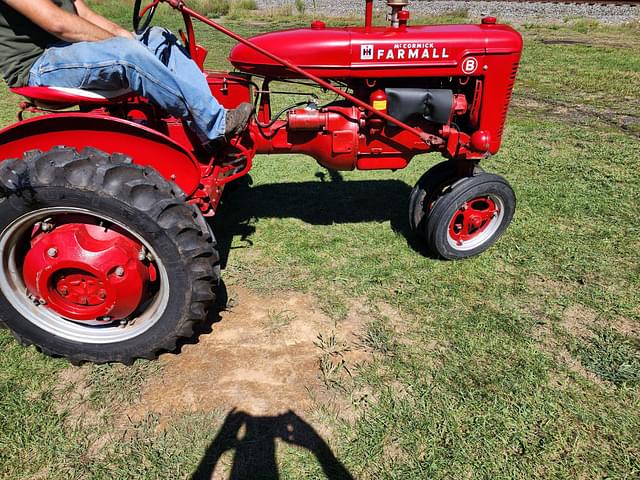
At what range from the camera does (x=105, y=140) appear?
2.41 metres

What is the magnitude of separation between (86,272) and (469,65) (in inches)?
99.8

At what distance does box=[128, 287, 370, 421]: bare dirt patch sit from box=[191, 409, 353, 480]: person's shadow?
67 millimetres

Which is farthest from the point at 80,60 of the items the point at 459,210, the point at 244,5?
the point at 244,5

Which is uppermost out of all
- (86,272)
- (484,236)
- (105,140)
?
(105,140)

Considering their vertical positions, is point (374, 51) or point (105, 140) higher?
point (374, 51)

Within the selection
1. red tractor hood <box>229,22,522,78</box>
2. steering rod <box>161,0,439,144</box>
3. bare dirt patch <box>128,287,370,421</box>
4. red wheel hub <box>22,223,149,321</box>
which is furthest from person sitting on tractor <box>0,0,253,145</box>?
bare dirt patch <box>128,287,370,421</box>

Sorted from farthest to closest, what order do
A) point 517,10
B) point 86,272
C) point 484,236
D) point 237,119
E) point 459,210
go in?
point 517,10
point 484,236
point 459,210
point 237,119
point 86,272

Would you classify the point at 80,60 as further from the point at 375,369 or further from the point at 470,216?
the point at 470,216

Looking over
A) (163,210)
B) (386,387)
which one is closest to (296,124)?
(163,210)

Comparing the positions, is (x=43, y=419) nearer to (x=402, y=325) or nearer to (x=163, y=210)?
(x=163, y=210)

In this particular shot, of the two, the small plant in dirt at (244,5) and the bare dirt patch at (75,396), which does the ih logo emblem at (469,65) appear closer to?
the bare dirt patch at (75,396)

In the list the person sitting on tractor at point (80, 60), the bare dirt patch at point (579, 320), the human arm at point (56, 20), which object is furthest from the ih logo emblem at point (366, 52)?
the bare dirt patch at point (579, 320)

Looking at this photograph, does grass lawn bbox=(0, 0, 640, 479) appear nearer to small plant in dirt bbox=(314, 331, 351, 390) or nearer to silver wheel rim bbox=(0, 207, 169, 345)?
small plant in dirt bbox=(314, 331, 351, 390)

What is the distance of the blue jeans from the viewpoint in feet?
7.48
